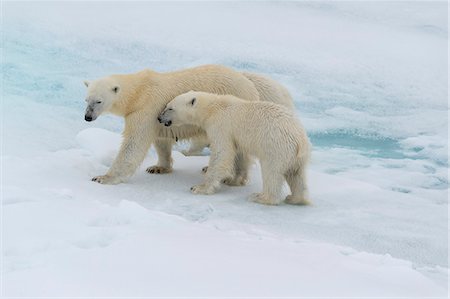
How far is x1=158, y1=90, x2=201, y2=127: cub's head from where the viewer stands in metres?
5.15

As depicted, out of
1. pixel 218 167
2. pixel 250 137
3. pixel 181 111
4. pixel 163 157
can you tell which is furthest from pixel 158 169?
pixel 250 137

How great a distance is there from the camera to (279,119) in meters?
4.83

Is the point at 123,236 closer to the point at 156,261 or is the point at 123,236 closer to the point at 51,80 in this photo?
the point at 156,261

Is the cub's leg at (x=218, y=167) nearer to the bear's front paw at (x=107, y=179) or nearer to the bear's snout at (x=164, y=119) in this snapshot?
the bear's snout at (x=164, y=119)

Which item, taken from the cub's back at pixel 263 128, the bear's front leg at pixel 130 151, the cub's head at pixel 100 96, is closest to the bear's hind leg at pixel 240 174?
the cub's back at pixel 263 128

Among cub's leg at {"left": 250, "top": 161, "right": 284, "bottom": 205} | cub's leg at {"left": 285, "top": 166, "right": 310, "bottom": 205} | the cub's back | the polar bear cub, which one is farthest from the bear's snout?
cub's leg at {"left": 285, "top": 166, "right": 310, "bottom": 205}

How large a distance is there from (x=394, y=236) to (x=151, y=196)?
1754 mm

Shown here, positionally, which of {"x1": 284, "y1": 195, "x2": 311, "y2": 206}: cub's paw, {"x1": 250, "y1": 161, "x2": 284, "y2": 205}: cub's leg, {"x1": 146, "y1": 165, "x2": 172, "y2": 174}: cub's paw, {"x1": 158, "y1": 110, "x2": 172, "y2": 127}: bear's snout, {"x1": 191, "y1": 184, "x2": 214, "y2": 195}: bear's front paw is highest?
{"x1": 158, "y1": 110, "x2": 172, "y2": 127}: bear's snout

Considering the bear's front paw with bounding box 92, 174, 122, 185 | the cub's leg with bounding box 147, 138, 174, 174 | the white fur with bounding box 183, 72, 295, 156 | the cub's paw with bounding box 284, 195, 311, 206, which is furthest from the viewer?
the white fur with bounding box 183, 72, 295, 156

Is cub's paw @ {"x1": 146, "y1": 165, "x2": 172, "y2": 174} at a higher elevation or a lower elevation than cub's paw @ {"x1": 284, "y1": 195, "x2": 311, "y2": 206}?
lower

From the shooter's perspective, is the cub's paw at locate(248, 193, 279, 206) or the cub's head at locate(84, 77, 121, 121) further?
the cub's head at locate(84, 77, 121, 121)

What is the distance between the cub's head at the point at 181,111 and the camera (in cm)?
515

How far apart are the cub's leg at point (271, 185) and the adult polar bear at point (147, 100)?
46cm

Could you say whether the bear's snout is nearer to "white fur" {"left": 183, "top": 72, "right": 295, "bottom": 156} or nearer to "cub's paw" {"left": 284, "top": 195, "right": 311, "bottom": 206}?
"white fur" {"left": 183, "top": 72, "right": 295, "bottom": 156}
